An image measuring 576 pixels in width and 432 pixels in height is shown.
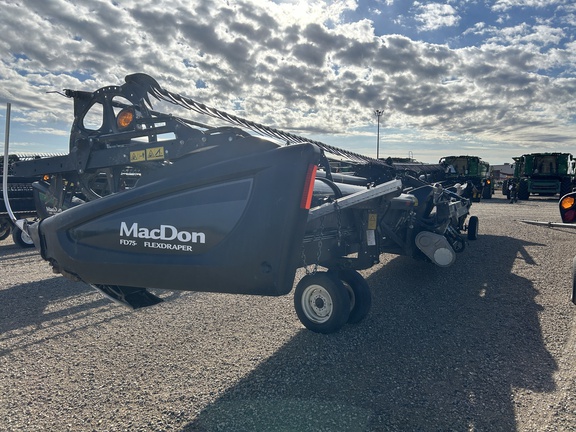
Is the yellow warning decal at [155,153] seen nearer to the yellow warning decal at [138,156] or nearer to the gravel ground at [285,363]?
the yellow warning decal at [138,156]

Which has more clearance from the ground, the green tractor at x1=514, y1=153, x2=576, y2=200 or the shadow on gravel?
the green tractor at x1=514, y1=153, x2=576, y2=200

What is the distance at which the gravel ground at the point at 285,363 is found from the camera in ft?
8.38

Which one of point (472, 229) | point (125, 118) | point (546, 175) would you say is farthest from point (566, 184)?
point (125, 118)

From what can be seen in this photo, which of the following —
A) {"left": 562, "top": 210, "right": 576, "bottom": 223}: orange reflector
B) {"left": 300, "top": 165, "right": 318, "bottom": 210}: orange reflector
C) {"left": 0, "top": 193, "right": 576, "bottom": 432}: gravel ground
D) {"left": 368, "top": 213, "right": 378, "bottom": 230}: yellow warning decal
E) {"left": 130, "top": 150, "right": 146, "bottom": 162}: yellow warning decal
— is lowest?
{"left": 0, "top": 193, "right": 576, "bottom": 432}: gravel ground

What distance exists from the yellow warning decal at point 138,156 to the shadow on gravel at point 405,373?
1.94 metres

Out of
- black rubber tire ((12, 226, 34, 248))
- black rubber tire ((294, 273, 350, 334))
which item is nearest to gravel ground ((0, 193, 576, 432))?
black rubber tire ((294, 273, 350, 334))

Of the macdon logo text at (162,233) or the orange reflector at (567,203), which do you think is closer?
the macdon logo text at (162,233)

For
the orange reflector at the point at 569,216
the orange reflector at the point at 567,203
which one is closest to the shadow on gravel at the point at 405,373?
the orange reflector at the point at 569,216

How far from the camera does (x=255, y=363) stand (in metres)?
3.25

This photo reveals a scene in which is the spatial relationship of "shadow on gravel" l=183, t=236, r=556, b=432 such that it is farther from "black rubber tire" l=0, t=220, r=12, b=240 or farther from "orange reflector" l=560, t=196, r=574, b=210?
"black rubber tire" l=0, t=220, r=12, b=240

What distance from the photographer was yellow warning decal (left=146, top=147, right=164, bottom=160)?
11.3 feet

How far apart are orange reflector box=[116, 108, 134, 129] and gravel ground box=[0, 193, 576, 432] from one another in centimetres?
186

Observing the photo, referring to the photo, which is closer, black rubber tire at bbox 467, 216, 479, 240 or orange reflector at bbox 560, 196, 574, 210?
orange reflector at bbox 560, 196, 574, 210

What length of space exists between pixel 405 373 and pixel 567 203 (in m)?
2.22
